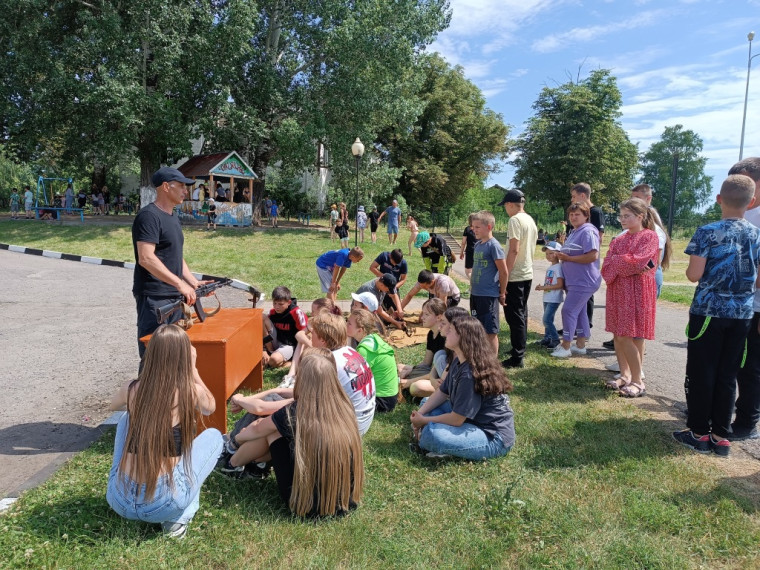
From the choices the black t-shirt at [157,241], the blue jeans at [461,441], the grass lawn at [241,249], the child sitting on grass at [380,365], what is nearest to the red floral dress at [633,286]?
the blue jeans at [461,441]

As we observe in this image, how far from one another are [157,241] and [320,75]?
19.8m

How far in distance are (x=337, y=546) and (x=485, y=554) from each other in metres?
0.75

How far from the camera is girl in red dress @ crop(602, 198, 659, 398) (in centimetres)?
461

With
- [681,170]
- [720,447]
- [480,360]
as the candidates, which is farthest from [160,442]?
[681,170]

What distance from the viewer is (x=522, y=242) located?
5.50 metres

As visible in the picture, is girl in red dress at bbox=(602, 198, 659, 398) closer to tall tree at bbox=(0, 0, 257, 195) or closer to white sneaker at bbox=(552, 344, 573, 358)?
white sneaker at bbox=(552, 344, 573, 358)

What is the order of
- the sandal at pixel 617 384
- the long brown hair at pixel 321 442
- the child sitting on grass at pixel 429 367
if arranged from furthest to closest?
1. the sandal at pixel 617 384
2. the child sitting on grass at pixel 429 367
3. the long brown hair at pixel 321 442

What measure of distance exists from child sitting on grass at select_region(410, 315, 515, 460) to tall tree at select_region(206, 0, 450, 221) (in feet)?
58.0

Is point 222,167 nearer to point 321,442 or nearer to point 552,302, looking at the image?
point 552,302

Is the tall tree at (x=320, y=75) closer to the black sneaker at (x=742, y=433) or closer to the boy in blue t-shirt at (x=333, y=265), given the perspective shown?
the boy in blue t-shirt at (x=333, y=265)

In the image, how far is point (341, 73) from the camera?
21.0m

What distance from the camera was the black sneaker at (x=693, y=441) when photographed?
368 centimetres

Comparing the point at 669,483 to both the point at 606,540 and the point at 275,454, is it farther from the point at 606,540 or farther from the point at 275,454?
the point at 275,454

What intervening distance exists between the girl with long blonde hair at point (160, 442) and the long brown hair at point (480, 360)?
1782mm
